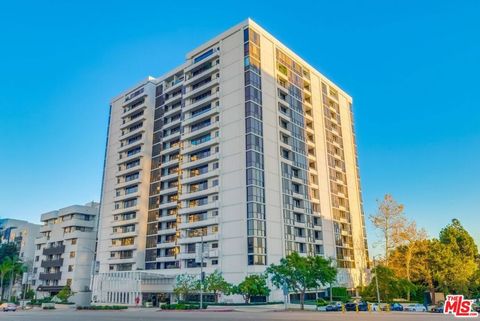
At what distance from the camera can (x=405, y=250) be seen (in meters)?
73.2

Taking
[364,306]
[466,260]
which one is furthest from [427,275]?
[364,306]

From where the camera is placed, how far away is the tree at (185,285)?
63.6m

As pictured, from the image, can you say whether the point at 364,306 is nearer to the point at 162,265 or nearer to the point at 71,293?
the point at 162,265

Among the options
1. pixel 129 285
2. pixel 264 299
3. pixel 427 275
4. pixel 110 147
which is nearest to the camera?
pixel 264 299

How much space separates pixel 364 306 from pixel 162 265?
42743mm

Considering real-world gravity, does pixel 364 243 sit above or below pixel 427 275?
above

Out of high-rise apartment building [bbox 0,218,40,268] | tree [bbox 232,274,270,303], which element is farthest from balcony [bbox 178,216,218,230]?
high-rise apartment building [bbox 0,218,40,268]

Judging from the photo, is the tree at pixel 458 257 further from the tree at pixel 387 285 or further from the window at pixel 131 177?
the window at pixel 131 177

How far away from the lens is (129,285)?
73.3 meters

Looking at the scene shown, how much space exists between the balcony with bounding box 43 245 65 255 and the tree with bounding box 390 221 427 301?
263 feet

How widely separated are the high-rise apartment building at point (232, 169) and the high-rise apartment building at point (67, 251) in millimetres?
9149

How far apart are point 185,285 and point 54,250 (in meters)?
58.0

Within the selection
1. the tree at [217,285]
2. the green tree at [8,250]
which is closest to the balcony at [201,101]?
the tree at [217,285]

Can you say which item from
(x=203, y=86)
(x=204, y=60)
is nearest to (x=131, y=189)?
(x=203, y=86)
